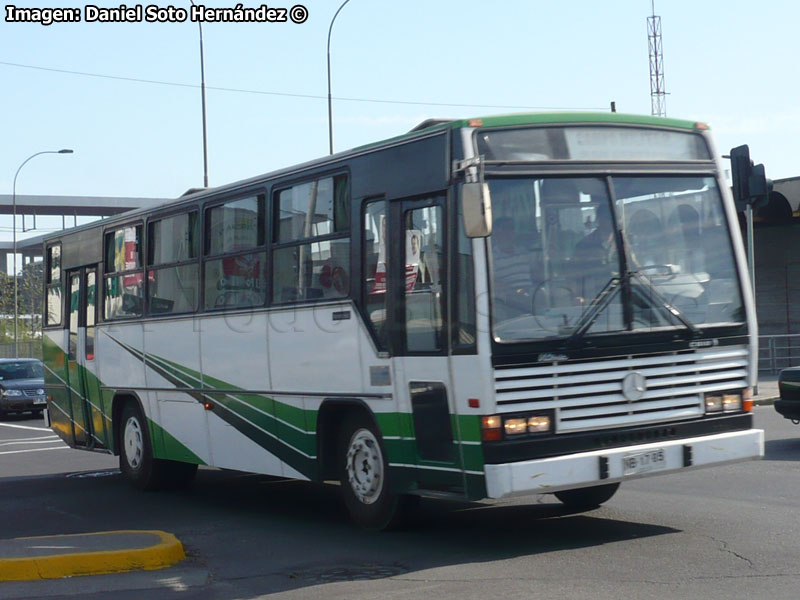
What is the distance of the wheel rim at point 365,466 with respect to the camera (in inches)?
391

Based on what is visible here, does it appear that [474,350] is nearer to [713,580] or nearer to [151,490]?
[713,580]

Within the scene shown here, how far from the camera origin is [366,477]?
10.1m

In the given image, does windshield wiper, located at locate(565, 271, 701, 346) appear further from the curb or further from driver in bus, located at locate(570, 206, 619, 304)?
the curb

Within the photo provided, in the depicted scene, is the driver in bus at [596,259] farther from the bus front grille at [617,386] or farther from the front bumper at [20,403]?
the front bumper at [20,403]

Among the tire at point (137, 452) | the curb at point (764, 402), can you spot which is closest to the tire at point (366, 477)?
the tire at point (137, 452)

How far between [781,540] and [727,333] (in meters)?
1.57

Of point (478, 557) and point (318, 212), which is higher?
point (318, 212)

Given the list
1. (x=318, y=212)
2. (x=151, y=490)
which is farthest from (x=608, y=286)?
(x=151, y=490)

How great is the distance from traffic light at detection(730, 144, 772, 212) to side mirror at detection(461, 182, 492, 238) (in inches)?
392

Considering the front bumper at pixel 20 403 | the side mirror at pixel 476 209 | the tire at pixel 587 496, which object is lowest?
the tire at pixel 587 496

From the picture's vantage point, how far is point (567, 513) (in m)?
10.7

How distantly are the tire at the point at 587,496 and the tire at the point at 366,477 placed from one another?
169 centimetres

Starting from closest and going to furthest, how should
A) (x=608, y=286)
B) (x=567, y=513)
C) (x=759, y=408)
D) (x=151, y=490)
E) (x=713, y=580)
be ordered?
1. (x=713, y=580)
2. (x=608, y=286)
3. (x=567, y=513)
4. (x=151, y=490)
5. (x=759, y=408)

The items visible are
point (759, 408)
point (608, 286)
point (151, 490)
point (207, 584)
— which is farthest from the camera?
point (759, 408)
